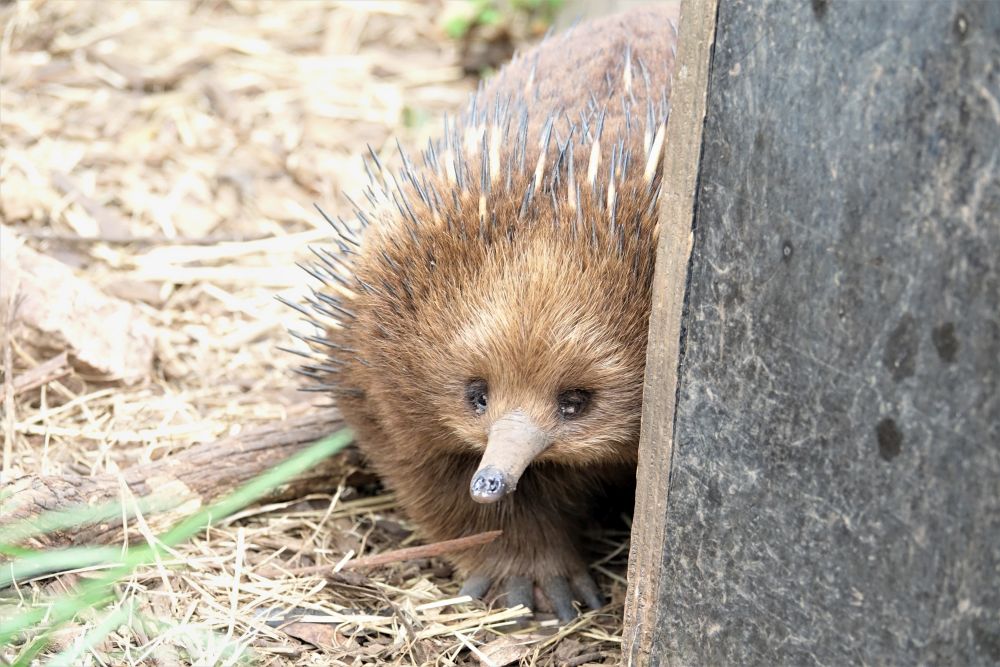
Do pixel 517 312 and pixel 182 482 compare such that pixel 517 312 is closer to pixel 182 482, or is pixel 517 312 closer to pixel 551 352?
pixel 551 352

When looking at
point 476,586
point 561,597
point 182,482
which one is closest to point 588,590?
point 561,597

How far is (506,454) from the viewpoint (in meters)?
2.11

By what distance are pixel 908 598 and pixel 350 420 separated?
1.55 m

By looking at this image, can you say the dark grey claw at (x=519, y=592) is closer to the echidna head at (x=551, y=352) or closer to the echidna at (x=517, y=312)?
the echidna at (x=517, y=312)

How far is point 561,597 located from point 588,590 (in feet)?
0.26

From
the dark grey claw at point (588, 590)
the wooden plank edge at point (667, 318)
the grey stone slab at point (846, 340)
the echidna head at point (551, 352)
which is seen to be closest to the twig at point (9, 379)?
the echidna head at point (551, 352)

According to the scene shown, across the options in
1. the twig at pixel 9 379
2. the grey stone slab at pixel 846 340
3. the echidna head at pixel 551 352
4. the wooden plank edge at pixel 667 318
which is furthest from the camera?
the twig at pixel 9 379

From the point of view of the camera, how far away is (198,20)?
5.71 m

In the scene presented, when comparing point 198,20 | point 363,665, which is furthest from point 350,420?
point 198,20

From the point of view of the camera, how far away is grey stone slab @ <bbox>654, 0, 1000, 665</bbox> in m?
1.55

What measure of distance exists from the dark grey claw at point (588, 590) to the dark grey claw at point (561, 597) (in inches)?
1.1

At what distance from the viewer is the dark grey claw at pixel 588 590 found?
283 cm

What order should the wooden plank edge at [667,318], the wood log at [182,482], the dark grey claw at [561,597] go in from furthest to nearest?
1. the dark grey claw at [561,597]
2. the wood log at [182,482]
3. the wooden plank edge at [667,318]

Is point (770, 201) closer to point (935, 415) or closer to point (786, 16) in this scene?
point (786, 16)
